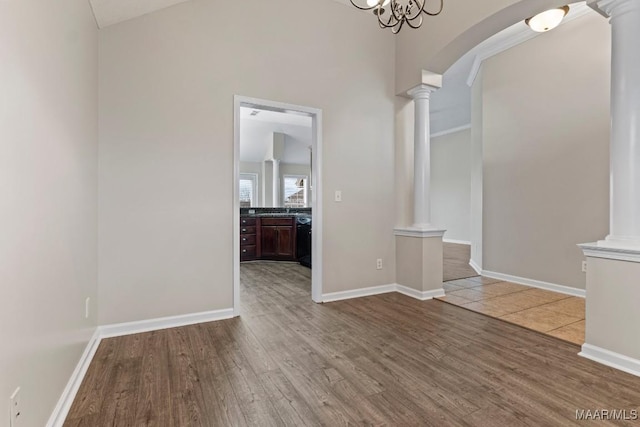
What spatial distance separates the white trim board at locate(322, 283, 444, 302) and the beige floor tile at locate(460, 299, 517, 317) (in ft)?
1.15

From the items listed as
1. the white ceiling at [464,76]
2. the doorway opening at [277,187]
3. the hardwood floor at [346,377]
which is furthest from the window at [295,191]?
the hardwood floor at [346,377]

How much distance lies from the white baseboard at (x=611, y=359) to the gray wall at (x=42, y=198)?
2.98 m

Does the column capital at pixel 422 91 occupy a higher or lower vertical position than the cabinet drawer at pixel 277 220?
higher

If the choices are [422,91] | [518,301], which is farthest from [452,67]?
[518,301]

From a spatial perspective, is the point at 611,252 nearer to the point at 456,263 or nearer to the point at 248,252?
the point at 456,263

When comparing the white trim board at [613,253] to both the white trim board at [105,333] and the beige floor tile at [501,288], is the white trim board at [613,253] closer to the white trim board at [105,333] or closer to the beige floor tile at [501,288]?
the beige floor tile at [501,288]

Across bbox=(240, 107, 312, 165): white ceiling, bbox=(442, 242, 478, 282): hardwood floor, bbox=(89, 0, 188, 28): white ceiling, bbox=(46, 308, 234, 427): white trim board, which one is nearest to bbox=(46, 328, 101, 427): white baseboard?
bbox=(46, 308, 234, 427): white trim board

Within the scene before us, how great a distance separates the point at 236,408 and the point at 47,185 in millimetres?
1364

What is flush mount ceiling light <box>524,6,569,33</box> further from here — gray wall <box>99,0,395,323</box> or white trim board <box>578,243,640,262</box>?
white trim board <box>578,243,640,262</box>

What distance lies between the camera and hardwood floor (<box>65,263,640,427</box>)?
1539 millimetres

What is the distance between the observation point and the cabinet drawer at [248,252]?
5.79 meters

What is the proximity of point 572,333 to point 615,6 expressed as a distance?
7.59 feet

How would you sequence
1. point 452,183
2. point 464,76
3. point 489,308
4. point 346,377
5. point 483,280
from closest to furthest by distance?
point 346,377 < point 489,308 < point 483,280 < point 464,76 < point 452,183

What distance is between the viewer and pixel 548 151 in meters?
3.75
